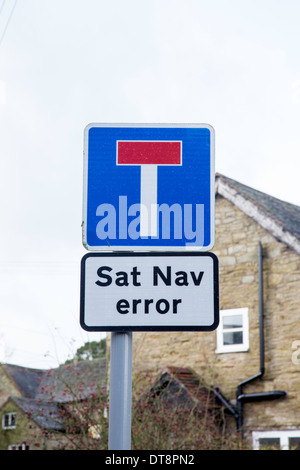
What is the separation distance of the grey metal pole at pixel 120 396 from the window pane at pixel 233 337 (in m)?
15.0

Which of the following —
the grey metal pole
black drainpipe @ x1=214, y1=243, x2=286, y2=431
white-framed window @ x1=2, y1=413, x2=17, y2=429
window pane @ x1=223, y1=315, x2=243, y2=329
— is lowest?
the grey metal pole

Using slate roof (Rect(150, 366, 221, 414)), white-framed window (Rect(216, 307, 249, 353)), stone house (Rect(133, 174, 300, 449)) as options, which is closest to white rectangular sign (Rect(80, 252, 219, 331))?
slate roof (Rect(150, 366, 221, 414))

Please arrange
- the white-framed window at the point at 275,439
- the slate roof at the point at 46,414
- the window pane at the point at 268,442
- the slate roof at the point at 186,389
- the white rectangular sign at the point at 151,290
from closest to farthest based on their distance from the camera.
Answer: the white rectangular sign at the point at 151,290 < the slate roof at the point at 46,414 < the white-framed window at the point at 275,439 < the window pane at the point at 268,442 < the slate roof at the point at 186,389

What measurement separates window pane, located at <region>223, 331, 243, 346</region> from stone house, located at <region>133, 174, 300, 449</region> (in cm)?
2

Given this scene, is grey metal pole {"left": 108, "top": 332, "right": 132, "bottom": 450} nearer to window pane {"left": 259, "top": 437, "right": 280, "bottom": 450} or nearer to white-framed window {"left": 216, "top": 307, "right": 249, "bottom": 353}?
window pane {"left": 259, "top": 437, "right": 280, "bottom": 450}

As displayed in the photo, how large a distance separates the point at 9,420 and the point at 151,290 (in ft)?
136

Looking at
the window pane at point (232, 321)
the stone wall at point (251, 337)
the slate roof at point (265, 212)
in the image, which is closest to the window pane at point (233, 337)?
the window pane at point (232, 321)

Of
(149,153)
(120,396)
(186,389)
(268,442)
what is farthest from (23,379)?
(120,396)

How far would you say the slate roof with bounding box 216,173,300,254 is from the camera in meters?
17.4

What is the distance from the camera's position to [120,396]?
286cm

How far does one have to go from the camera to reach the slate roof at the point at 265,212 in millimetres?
17422

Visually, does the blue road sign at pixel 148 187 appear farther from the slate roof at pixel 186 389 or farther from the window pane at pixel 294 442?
the window pane at pixel 294 442

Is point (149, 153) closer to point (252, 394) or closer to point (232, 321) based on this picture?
point (252, 394)
